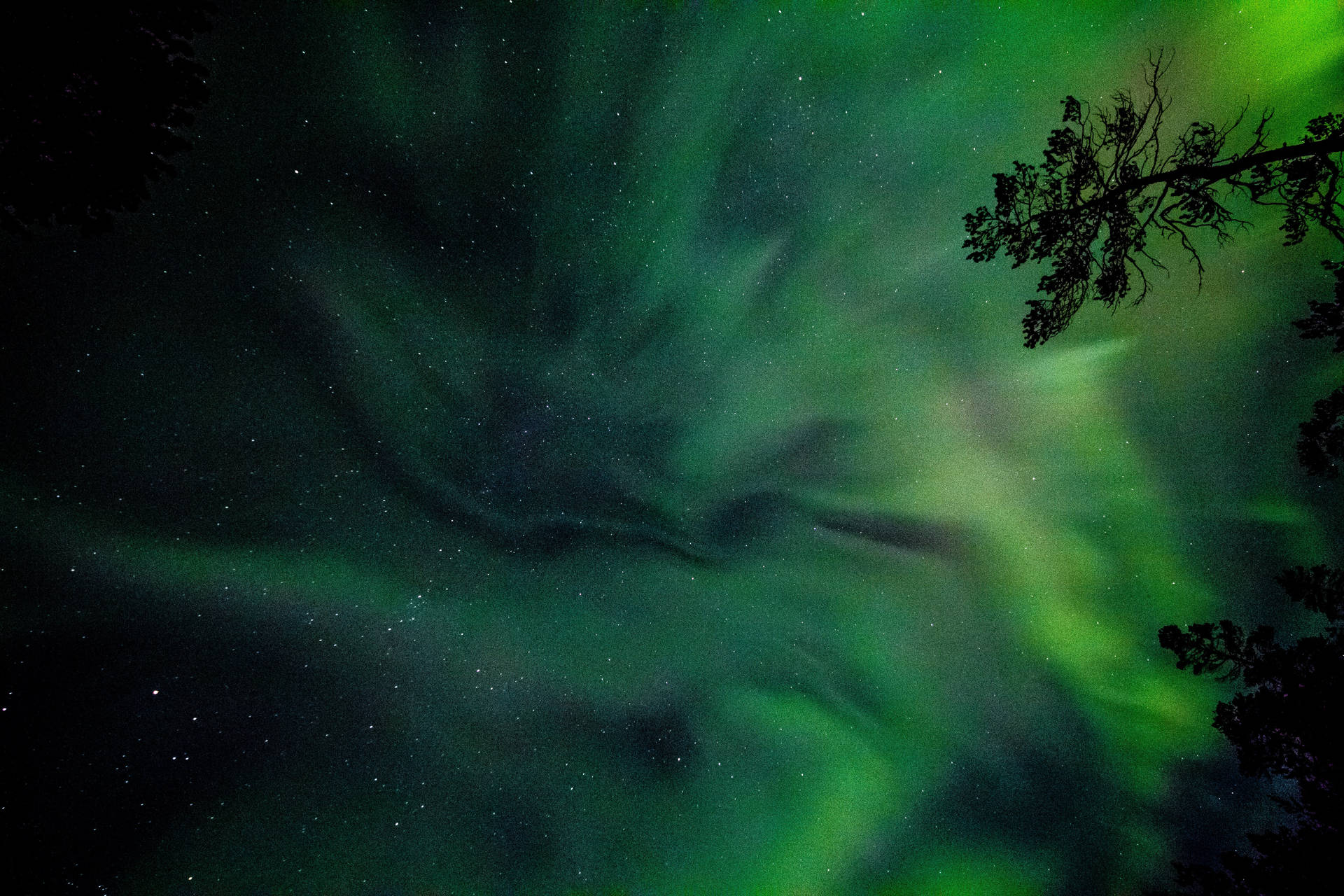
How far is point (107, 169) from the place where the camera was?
4363mm

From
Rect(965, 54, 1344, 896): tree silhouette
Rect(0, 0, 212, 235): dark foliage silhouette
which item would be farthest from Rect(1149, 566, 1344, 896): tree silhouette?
Rect(0, 0, 212, 235): dark foliage silhouette

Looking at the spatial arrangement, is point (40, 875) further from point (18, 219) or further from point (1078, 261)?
point (1078, 261)

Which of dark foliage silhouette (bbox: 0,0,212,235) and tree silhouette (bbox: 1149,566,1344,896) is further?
tree silhouette (bbox: 1149,566,1344,896)

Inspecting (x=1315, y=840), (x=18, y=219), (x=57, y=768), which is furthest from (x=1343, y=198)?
(x=57, y=768)

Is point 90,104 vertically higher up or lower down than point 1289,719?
lower down

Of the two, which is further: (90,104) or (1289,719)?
(1289,719)

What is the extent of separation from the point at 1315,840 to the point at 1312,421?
429cm

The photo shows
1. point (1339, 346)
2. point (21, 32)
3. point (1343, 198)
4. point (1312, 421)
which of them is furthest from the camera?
point (1343, 198)

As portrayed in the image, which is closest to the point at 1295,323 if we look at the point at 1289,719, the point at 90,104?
the point at 1289,719

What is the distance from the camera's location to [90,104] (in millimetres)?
4059

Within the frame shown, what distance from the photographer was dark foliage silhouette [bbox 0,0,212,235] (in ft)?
12.1

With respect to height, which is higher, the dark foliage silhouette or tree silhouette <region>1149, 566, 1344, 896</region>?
tree silhouette <region>1149, 566, 1344, 896</region>

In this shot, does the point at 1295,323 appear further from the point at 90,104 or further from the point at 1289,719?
the point at 90,104

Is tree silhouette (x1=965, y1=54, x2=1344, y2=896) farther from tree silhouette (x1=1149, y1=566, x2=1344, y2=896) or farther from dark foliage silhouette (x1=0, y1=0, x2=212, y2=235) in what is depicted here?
dark foliage silhouette (x1=0, y1=0, x2=212, y2=235)
